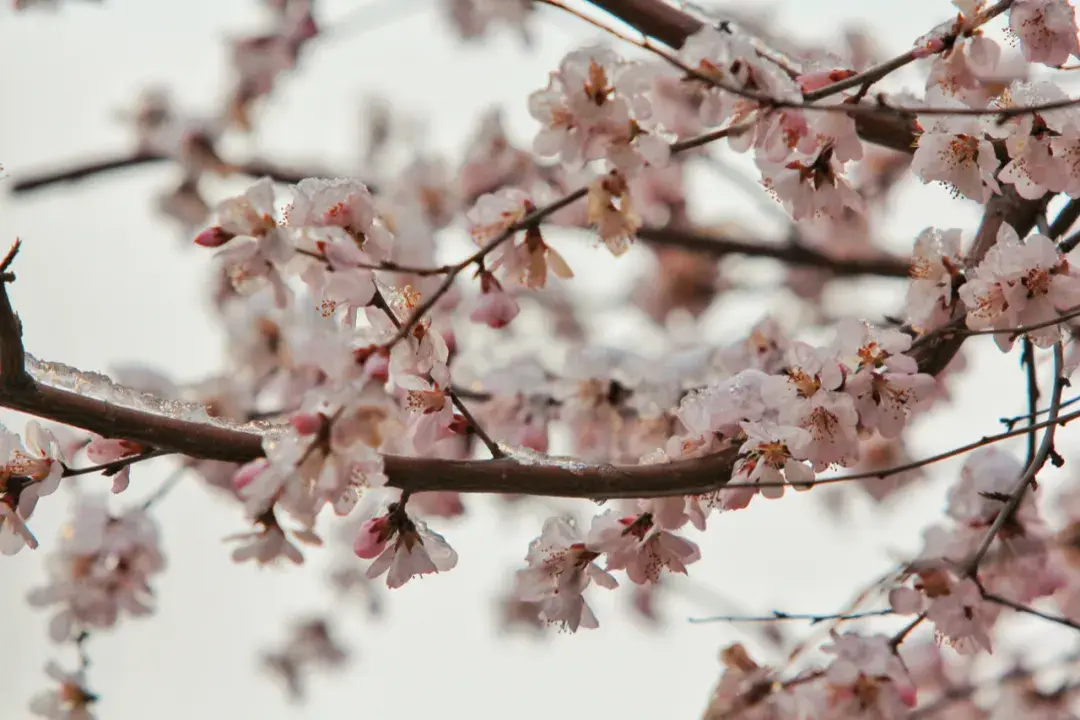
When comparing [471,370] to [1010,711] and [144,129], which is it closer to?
[1010,711]

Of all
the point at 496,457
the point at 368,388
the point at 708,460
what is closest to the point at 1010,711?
the point at 708,460

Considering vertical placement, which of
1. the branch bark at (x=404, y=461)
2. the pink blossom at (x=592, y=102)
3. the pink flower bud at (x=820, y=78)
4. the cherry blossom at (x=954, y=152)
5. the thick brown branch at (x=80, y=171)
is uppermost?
the thick brown branch at (x=80, y=171)

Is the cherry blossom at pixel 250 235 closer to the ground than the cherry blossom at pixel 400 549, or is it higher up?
higher up

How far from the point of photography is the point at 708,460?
2.78 ft

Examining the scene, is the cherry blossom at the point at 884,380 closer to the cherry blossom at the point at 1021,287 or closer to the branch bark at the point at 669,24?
the cherry blossom at the point at 1021,287

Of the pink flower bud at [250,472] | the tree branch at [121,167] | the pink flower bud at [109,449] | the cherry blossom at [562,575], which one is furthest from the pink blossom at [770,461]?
the tree branch at [121,167]

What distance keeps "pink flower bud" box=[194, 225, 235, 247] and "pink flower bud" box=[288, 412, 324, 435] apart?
243mm

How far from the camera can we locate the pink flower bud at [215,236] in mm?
845

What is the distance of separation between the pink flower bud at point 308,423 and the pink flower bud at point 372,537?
188 mm

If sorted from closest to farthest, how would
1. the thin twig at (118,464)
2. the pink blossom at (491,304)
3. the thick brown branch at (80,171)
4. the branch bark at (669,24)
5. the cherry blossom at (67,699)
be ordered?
the thin twig at (118,464) → the pink blossom at (491,304) → the branch bark at (669,24) → the cherry blossom at (67,699) → the thick brown branch at (80,171)

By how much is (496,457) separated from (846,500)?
6.93 ft

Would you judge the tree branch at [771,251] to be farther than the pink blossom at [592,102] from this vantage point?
Yes

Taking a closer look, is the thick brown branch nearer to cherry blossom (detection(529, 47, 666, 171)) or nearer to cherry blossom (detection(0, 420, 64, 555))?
cherry blossom (detection(0, 420, 64, 555))

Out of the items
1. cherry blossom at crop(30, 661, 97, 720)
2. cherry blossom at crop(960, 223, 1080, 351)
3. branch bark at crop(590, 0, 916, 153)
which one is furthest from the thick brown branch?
cherry blossom at crop(960, 223, 1080, 351)
